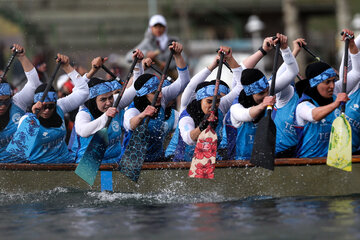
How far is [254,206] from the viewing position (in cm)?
748

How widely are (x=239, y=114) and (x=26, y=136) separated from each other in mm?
2590

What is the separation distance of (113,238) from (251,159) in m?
2.15

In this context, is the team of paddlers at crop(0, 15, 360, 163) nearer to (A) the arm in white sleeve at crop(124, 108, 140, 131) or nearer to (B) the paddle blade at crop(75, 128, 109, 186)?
(A) the arm in white sleeve at crop(124, 108, 140, 131)

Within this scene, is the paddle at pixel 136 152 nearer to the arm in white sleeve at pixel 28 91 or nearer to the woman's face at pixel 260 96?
the woman's face at pixel 260 96

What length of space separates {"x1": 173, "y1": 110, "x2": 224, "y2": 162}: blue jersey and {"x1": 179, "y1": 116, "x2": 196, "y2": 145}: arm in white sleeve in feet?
0.27

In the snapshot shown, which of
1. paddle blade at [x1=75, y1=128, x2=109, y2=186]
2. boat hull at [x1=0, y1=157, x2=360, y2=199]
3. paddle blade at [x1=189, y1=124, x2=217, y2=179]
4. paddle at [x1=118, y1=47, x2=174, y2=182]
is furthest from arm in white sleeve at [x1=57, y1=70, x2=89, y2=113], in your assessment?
paddle blade at [x1=189, y1=124, x2=217, y2=179]

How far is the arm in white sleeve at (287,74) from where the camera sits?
26.7ft

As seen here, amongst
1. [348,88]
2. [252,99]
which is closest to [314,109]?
[252,99]

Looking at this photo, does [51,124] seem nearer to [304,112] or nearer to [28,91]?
[28,91]

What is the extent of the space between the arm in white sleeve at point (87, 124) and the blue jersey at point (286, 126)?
76.2 inches

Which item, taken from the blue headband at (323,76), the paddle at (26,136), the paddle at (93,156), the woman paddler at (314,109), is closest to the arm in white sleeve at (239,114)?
the woman paddler at (314,109)

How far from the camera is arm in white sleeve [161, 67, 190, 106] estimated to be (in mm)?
9219

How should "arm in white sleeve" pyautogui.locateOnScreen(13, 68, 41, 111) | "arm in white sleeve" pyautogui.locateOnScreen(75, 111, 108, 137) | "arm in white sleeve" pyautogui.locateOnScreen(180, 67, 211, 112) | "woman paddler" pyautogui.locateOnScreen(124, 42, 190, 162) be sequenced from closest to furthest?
"arm in white sleeve" pyautogui.locateOnScreen(75, 111, 108, 137), "woman paddler" pyautogui.locateOnScreen(124, 42, 190, 162), "arm in white sleeve" pyautogui.locateOnScreen(180, 67, 211, 112), "arm in white sleeve" pyautogui.locateOnScreen(13, 68, 41, 111)

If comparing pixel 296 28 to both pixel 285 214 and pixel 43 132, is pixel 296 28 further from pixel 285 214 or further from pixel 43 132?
pixel 285 214
